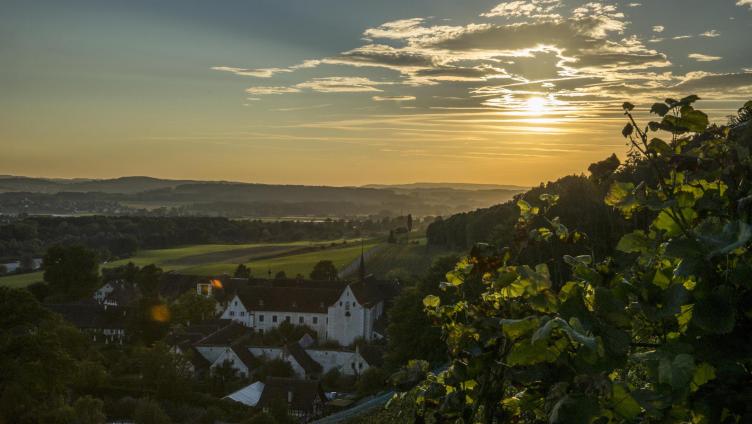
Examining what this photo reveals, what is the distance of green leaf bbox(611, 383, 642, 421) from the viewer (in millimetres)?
2346

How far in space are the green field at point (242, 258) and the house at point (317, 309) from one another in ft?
72.1

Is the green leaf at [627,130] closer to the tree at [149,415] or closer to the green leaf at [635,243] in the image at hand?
the green leaf at [635,243]

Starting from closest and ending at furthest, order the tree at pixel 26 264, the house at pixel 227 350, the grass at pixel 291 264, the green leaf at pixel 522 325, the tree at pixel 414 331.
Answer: the green leaf at pixel 522 325, the tree at pixel 414 331, the house at pixel 227 350, the grass at pixel 291 264, the tree at pixel 26 264

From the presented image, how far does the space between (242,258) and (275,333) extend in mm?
50947

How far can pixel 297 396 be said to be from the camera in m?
41.5

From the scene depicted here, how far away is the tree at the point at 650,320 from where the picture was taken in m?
2.28

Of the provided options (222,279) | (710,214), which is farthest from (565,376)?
(222,279)

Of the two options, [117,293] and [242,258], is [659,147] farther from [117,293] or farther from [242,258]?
[242,258]

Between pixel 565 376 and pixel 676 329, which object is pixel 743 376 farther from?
pixel 565 376

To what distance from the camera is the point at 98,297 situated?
90.1 metres

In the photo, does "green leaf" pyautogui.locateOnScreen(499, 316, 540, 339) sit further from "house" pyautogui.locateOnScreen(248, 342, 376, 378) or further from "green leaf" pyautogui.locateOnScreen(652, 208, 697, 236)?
"house" pyautogui.locateOnScreen(248, 342, 376, 378)

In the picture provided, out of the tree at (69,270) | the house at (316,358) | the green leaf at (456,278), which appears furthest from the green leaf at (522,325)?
the tree at (69,270)

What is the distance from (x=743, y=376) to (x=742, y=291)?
29cm

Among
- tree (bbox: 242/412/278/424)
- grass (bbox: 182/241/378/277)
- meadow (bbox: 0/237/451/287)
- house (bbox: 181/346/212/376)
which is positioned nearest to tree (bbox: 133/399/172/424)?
tree (bbox: 242/412/278/424)
